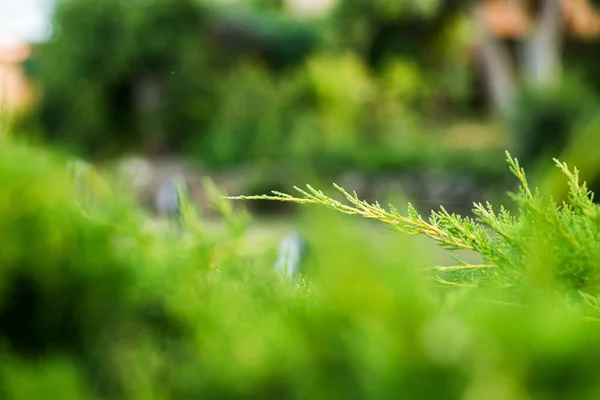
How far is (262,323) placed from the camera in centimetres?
47

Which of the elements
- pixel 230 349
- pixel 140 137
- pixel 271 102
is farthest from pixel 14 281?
pixel 140 137

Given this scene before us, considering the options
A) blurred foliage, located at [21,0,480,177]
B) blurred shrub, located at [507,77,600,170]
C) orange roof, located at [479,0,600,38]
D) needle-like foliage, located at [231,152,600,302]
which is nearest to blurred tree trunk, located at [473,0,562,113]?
orange roof, located at [479,0,600,38]

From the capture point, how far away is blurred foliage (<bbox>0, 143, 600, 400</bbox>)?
1.30 ft

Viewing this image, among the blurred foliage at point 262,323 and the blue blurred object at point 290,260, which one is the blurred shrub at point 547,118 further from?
the blurred foliage at point 262,323

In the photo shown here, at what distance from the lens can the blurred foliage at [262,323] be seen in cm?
40

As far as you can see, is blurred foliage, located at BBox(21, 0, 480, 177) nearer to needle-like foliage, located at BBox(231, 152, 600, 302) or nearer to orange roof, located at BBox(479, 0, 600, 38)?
orange roof, located at BBox(479, 0, 600, 38)

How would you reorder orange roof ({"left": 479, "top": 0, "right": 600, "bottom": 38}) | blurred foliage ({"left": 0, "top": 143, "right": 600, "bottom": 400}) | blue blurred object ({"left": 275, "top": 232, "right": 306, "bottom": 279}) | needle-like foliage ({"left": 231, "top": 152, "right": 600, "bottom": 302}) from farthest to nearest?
1. orange roof ({"left": 479, "top": 0, "right": 600, "bottom": 38})
2. blue blurred object ({"left": 275, "top": 232, "right": 306, "bottom": 279})
3. needle-like foliage ({"left": 231, "top": 152, "right": 600, "bottom": 302})
4. blurred foliage ({"left": 0, "top": 143, "right": 600, "bottom": 400})

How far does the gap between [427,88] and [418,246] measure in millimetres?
19612

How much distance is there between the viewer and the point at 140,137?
2120cm

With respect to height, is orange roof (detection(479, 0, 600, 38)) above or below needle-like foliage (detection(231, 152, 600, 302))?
below

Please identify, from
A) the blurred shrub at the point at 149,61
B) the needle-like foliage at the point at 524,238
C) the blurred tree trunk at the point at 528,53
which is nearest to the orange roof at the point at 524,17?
the blurred tree trunk at the point at 528,53

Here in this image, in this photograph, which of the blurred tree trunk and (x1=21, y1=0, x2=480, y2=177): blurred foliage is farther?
(x1=21, y1=0, x2=480, y2=177): blurred foliage

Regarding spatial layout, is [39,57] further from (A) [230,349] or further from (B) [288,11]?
(A) [230,349]

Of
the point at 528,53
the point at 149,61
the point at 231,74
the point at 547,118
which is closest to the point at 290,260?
the point at 547,118
